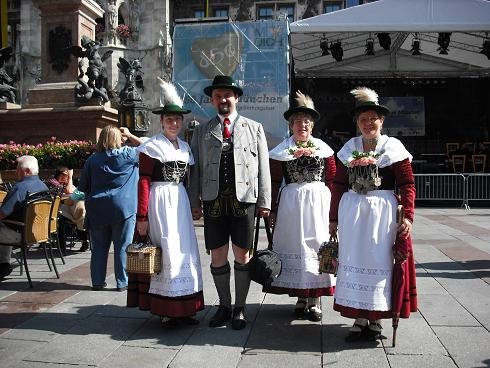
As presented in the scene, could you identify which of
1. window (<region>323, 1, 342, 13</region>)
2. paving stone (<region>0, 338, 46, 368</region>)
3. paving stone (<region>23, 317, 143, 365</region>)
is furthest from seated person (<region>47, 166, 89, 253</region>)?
window (<region>323, 1, 342, 13</region>)

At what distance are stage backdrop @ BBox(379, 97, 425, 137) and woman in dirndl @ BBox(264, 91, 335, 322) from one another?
61.5 feet

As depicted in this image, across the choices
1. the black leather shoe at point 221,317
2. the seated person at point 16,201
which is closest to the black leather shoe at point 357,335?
the black leather shoe at point 221,317

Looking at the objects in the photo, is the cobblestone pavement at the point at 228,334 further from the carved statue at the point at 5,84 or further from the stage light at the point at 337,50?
the stage light at the point at 337,50

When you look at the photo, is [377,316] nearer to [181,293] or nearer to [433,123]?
[181,293]

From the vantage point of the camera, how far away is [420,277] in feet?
20.1

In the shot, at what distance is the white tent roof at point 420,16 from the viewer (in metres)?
13.4

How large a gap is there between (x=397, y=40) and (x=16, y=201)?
14.9 m

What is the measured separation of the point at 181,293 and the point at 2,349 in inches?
55.2

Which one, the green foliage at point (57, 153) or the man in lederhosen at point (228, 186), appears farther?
the green foliage at point (57, 153)

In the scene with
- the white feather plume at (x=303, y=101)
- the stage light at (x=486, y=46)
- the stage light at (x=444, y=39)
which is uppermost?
the stage light at (x=444, y=39)

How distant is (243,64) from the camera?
51.4ft

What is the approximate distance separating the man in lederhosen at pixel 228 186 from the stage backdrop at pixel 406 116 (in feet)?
63.1

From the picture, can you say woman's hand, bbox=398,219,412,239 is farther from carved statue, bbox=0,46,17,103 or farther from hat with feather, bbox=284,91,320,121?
carved statue, bbox=0,46,17,103

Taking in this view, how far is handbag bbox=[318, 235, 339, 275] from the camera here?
13.7 ft
